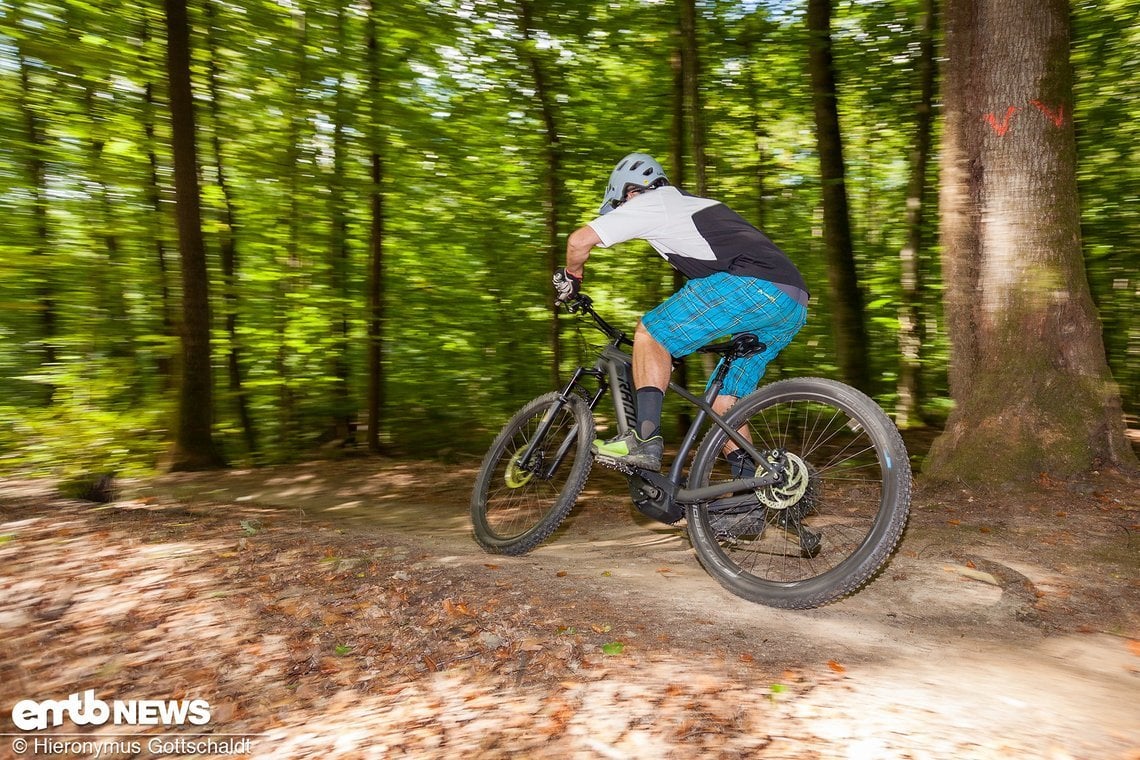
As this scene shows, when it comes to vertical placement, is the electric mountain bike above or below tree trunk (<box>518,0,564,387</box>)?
below

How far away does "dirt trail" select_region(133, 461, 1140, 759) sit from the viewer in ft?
6.91

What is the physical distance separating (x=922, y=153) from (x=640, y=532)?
7573 millimetres

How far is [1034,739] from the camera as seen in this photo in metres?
2.00

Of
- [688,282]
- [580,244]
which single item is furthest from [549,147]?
[688,282]

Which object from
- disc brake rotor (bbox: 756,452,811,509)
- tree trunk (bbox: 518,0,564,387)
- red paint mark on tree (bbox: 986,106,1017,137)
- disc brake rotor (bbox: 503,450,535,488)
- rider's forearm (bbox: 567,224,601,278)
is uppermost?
tree trunk (bbox: 518,0,564,387)

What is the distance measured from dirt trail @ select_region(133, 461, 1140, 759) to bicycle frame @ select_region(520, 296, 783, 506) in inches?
19.2

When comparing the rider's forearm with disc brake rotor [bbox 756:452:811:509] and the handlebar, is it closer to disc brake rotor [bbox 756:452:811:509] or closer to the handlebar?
the handlebar

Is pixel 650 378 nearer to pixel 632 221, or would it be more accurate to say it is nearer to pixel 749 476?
pixel 749 476

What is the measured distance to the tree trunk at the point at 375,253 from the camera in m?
10.0

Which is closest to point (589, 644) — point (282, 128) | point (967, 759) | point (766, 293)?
point (967, 759)

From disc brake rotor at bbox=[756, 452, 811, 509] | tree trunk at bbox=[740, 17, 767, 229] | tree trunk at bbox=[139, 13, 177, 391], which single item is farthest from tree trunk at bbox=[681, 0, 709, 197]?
Answer: tree trunk at bbox=[139, 13, 177, 391]

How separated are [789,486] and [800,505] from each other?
0.15m

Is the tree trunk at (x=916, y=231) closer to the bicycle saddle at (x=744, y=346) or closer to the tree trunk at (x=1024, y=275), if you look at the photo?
the tree trunk at (x=1024, y=275)

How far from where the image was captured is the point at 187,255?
8406 millimetres
